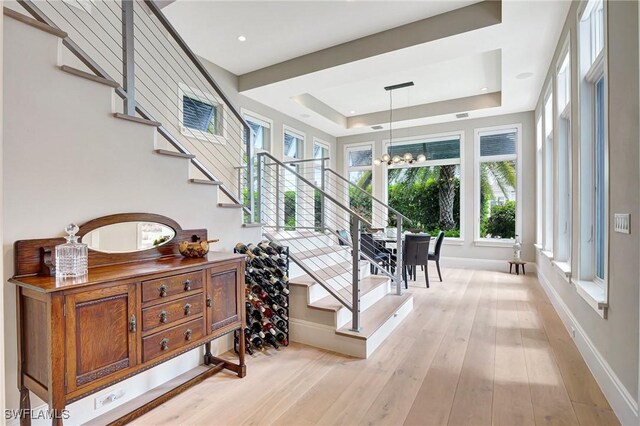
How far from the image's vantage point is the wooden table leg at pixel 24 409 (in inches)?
69.1

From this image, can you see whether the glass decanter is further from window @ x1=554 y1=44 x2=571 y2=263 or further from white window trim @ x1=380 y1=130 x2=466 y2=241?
white window trim @ x1=380 y1=130 x2=466 y2=241

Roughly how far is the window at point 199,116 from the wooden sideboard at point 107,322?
306cm

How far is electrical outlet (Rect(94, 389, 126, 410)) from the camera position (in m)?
2.09

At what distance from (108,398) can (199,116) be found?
159 inches

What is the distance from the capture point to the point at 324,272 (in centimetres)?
376

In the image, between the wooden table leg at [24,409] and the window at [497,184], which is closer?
the wooden table leg at [24,409]

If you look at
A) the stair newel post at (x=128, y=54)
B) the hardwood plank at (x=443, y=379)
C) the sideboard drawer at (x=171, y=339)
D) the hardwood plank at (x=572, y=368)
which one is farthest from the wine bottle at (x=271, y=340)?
the hardwood plank at (x=572, y=368)

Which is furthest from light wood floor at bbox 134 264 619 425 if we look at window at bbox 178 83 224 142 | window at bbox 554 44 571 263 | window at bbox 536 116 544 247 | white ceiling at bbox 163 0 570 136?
window at bbox 178 83 224 142

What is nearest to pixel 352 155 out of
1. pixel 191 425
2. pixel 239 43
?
pixel 239 43

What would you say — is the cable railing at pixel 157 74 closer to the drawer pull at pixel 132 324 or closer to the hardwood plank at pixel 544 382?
the drawer pull at pixel 132 324

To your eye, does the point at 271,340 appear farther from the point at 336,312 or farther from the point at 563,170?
the point at 563,170

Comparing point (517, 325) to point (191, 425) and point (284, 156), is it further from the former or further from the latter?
point (284, 156)

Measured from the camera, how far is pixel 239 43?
4566 millimetres

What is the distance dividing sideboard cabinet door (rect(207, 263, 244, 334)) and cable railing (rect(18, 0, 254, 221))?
90 cm
